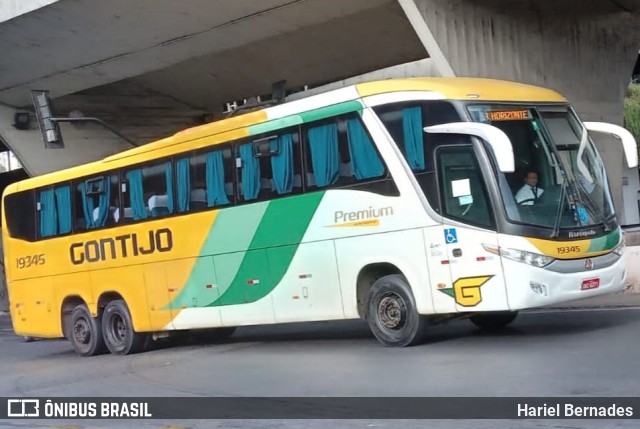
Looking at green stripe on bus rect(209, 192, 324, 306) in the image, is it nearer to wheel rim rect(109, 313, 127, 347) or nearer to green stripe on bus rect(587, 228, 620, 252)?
wheel rim rect(109, 313, 127, 347)

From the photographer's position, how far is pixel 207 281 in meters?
14.2

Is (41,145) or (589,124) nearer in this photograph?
(589,124)

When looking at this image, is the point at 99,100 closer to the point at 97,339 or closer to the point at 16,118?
the point at 16,118

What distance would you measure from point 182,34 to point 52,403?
14157 millimetres

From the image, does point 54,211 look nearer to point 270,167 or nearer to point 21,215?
point 21,215

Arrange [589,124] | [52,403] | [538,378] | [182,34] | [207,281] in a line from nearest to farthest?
1. [538,378]
2. [52,403]
3. [589,124]
4. [207,281]
5. [182,34]

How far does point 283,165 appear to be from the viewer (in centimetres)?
1280

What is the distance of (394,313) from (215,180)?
147 inches

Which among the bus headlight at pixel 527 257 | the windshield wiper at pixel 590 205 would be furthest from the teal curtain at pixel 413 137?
the windshield wiper at pixel 590 205

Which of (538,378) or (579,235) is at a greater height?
(579,235)

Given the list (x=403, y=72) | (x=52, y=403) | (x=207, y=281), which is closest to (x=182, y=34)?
(x=403, y=72)

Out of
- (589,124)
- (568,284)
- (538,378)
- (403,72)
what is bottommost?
(538,378)

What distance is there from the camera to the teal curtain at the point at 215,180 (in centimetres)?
1375

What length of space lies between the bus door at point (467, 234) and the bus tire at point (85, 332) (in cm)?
744
